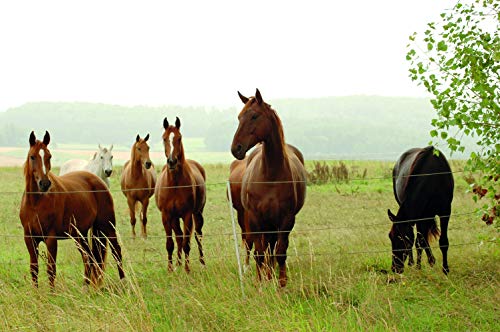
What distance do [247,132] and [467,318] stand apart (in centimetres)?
311

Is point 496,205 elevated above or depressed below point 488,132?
below

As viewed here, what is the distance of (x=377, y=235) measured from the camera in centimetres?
1035

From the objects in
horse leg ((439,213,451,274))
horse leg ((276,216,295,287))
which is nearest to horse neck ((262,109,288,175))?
horse leg ((276,216,295,287))

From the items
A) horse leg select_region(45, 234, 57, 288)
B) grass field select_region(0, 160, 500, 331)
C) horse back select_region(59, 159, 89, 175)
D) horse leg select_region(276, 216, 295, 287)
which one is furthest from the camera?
horse back select_region(59, 159, 89, 175)

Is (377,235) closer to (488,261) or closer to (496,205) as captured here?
(488,261)

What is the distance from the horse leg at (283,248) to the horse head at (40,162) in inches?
108

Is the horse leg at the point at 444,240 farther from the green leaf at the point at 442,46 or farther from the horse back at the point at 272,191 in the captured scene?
the green leaf at the point at 442,46

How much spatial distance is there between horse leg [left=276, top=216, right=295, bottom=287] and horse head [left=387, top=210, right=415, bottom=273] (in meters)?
1.35

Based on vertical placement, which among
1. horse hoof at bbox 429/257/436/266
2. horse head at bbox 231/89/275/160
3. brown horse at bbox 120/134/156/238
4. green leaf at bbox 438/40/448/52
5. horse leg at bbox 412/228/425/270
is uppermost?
green leaf at bbox 438/40/448/52

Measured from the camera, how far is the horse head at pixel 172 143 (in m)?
8.37

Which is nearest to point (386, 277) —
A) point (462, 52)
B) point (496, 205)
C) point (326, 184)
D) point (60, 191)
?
point (496, 205)

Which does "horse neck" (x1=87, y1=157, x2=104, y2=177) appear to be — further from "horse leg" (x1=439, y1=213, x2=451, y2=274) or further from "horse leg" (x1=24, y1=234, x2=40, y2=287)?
"horse leg" (x1=439, y1=213, x2=451, y2=274)

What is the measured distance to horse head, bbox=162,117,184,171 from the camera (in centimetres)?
837

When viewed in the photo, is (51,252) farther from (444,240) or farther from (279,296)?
(444,240)
